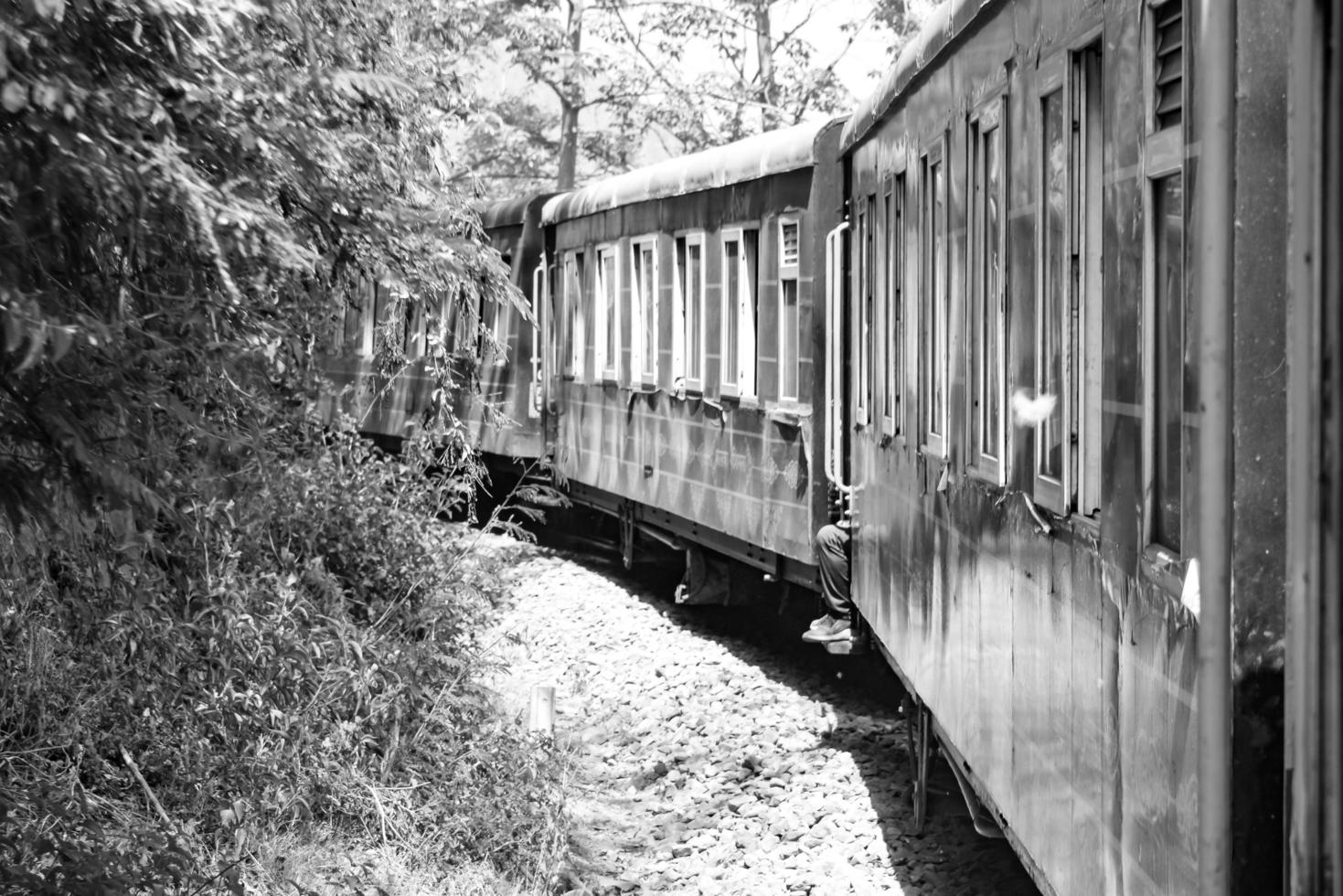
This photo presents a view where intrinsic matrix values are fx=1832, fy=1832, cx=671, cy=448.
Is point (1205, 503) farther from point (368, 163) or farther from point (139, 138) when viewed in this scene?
point (368, 163)

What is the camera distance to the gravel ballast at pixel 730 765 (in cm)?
755

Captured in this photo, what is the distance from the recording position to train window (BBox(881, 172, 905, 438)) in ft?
24.2

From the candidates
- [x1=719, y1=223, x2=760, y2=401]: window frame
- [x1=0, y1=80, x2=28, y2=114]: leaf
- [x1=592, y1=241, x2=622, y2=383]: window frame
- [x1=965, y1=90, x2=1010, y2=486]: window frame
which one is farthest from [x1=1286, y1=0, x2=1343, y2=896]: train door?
[x1=592, y1=241, x2=622, y2=383]: window frame

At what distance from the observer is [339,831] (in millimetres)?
7285

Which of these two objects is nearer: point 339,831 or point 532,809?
point 339,831

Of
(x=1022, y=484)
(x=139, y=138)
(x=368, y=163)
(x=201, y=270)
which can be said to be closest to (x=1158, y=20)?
(x=1022, y=484)

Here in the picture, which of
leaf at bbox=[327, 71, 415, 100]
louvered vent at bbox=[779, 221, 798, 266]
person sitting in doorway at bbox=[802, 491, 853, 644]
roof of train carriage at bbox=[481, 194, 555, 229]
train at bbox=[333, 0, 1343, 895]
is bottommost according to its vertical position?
person sitting in doorway at bbox=[802, 491, 853, 644]

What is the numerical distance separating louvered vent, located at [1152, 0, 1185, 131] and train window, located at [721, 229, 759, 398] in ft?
27.6

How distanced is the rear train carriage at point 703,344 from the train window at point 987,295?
16.3ft

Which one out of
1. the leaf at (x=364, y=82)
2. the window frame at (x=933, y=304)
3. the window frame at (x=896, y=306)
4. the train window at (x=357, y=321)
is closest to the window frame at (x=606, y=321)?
the train window at (x=357, y=321)

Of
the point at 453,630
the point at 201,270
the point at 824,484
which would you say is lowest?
the point at 453,630

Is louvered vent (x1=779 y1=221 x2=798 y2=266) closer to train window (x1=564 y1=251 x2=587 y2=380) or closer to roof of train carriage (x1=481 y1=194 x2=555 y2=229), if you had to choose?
train window (x1=564 y1=251 x2=587 y2=380)

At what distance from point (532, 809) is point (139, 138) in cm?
487

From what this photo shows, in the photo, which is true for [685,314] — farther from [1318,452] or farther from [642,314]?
[1318,452]
